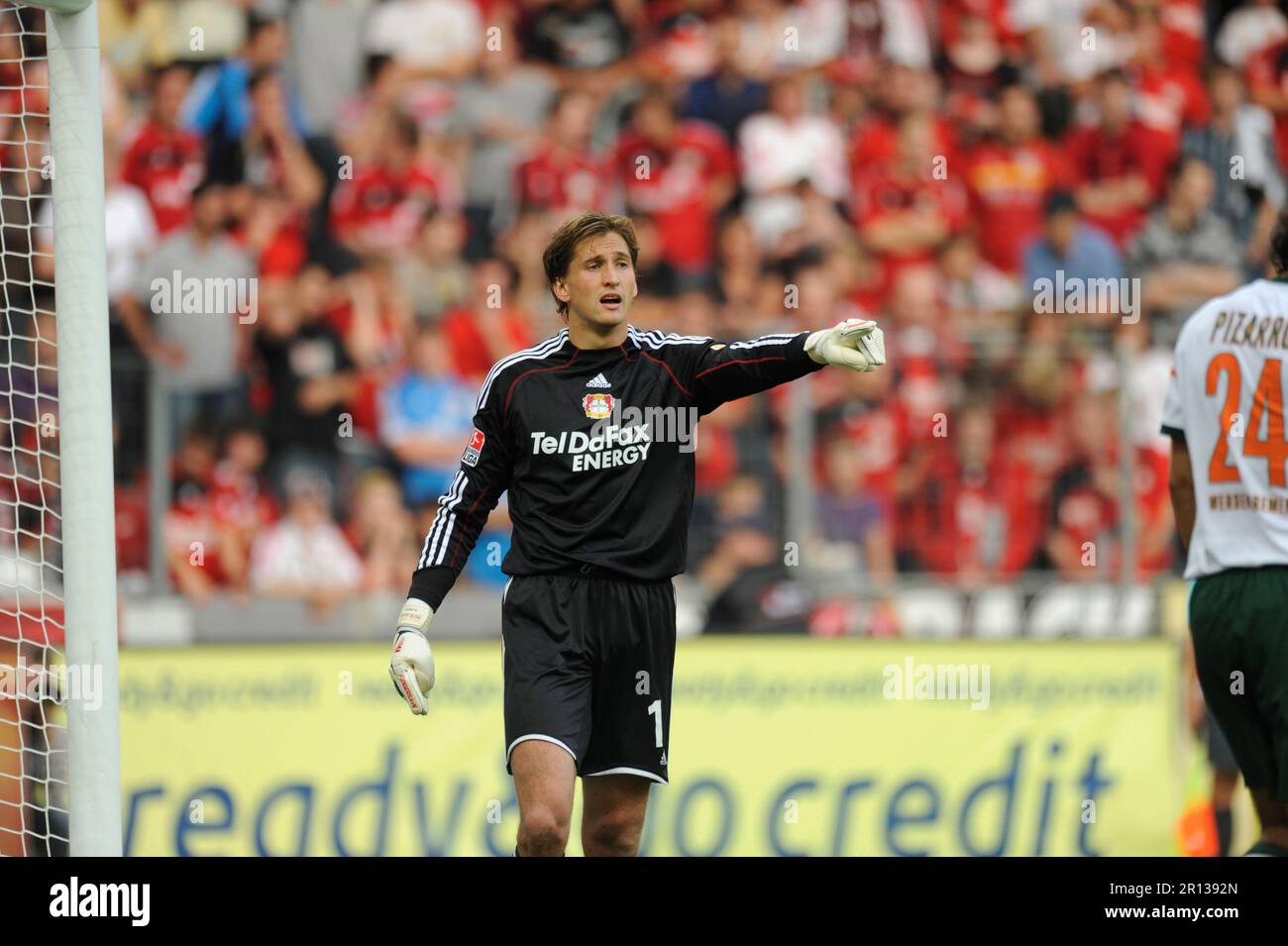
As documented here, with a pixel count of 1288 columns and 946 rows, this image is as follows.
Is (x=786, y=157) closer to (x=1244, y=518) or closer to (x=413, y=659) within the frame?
(x=1244, y=518)

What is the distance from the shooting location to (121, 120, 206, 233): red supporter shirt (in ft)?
41.8

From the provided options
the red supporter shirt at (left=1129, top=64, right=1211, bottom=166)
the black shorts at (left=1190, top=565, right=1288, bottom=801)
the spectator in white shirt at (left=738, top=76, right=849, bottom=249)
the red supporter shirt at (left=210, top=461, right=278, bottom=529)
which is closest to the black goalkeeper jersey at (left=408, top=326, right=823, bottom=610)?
the black shorts at (left=1190, top=565, right=1288, bottom=801)

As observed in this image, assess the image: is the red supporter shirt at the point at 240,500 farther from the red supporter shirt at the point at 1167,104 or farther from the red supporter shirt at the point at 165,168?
the red supporter shirt at the point at 1167,104

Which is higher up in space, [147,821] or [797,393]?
[797,393]

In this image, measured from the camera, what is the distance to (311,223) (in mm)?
12781

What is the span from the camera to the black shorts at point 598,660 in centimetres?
650

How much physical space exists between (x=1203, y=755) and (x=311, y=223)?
21.7ft

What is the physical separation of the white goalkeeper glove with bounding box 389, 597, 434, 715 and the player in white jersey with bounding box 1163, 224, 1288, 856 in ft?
8.78

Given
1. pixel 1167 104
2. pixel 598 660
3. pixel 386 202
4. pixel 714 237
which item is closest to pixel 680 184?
pixel 714 237

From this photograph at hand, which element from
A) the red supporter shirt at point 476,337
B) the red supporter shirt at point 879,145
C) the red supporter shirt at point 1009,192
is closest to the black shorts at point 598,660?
the red supporter shirt at point 476,337

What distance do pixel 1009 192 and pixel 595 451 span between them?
7.48 metres

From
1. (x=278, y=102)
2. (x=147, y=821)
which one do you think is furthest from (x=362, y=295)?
(x=147, y=821)

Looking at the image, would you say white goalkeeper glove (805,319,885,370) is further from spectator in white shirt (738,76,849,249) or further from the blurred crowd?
spectator in white shirt (738,76,849,249)
